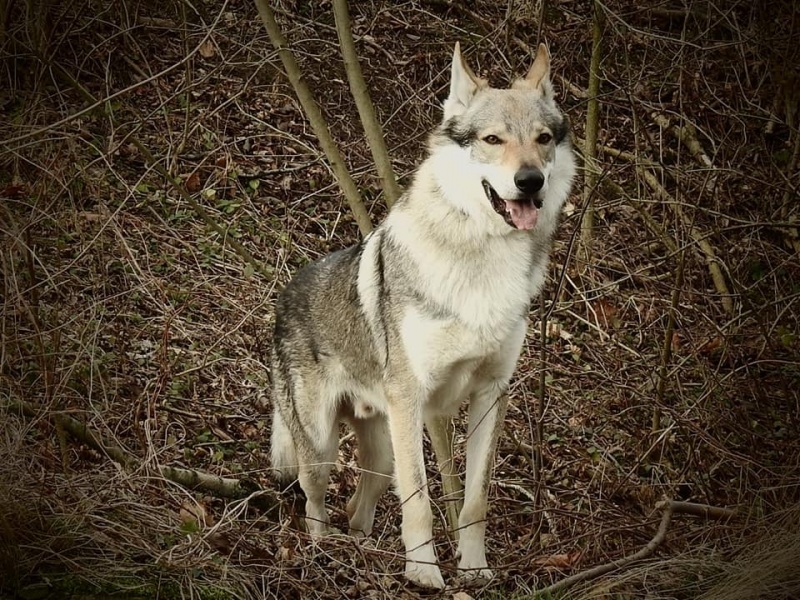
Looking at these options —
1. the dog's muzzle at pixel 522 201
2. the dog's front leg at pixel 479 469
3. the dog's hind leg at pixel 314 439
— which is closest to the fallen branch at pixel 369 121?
the dog's hind leg at pixel 314 439

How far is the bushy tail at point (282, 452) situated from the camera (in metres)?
5.72

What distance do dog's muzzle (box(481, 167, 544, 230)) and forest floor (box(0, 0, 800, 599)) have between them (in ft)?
2.14

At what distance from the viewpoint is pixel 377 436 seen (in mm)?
5727

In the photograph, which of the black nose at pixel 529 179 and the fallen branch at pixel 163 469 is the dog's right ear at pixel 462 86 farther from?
the fallen branch at pixel 163 469

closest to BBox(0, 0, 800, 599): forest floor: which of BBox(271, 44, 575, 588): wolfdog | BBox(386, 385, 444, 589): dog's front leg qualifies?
BBox(386, 385, 444, 589): dog's front leg

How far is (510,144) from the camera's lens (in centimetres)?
450

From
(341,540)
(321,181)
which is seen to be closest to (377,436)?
(341,540)

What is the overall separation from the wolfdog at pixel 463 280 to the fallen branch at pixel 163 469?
894mm

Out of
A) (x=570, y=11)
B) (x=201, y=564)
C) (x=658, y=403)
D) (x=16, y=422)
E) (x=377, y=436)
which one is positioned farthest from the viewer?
(x=570, y=11)

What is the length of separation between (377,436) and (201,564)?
1786mm

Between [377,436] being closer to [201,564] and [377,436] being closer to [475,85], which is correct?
[201,564]

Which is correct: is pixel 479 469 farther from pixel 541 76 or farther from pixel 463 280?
pixel 541 76

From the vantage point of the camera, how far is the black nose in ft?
14.3

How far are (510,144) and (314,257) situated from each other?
15.2 feet
